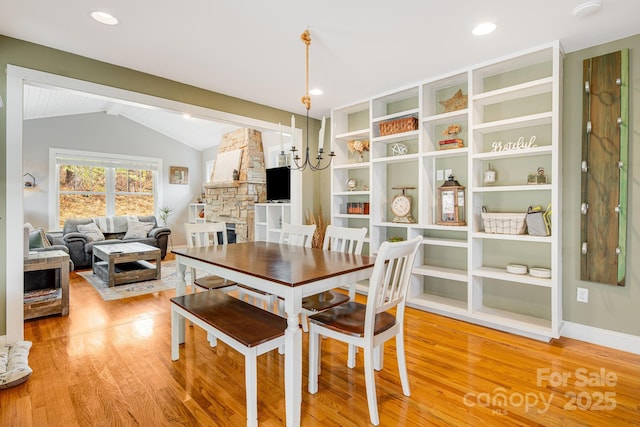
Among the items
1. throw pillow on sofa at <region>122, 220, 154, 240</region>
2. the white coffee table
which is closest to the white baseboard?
the white coffee table

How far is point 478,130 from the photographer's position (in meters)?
3.11

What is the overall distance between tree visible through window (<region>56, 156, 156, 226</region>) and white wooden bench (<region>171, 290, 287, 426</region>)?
5.88 m

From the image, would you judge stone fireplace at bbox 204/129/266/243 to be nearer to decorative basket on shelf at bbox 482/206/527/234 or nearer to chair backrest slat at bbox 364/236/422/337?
decorative basket on shelf at bbox 482/206/527/234

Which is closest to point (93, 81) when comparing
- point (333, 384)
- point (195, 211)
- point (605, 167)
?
point (333, 384)

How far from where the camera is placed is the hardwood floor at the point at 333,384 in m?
1.76

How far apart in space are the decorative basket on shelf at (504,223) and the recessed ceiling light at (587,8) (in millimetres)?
1508

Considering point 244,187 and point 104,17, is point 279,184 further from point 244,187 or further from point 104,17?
point 104,17

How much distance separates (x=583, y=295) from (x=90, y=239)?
704cm

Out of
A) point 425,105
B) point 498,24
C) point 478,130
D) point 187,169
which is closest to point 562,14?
point 498,24

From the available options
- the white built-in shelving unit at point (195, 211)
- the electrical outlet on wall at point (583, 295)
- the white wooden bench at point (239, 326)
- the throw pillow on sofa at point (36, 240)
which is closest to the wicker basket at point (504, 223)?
the electrical outlet on wall at point (583, 295)

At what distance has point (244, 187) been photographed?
605 cm

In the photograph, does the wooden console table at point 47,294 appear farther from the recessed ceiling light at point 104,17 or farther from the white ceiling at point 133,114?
the white ceiling at point 133,114

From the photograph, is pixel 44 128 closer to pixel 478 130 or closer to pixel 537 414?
pixel 478 130

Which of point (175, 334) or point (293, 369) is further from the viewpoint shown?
point (175, 334)
